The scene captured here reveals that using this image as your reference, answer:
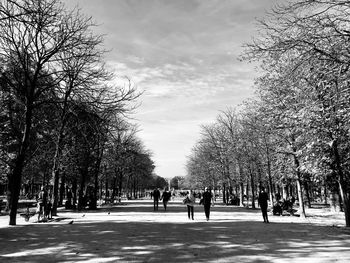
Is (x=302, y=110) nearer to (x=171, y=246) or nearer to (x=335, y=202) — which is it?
(x=171, y=246)

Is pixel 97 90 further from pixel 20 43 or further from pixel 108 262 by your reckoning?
pixel 108 262

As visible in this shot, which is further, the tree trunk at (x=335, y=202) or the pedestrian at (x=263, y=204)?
the tree trunk at (x=335, y=202)

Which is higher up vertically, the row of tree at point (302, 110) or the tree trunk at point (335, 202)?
the row of tree at point (302, 110)

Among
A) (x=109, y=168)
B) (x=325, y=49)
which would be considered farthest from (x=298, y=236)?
(x=109, y=168)

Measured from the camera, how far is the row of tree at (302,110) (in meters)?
8.94

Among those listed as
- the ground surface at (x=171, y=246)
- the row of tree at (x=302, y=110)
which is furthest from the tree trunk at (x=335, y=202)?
the ground surface at (x=171, y=246)

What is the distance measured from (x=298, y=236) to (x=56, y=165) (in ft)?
50.8

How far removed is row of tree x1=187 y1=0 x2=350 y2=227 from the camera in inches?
352

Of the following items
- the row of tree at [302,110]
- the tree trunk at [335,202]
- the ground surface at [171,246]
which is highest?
the row of tree at [302,110]

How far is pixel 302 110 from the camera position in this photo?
13523mm

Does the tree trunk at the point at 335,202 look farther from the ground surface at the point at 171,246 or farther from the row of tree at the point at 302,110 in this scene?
the ground surface at the point at 171,246

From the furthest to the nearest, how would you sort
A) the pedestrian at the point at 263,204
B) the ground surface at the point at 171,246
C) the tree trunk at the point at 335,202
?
1. the tree trunk at the point at 335,202
2. the pedestrian at the point at 263,204
3. the ground surface at the point at 171,246

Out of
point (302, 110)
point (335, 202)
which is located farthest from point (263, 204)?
point (335, 202)

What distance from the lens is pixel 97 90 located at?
53.3 feet
